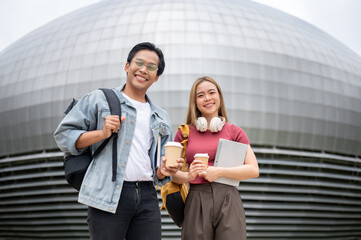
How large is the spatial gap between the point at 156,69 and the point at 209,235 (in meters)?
1.46

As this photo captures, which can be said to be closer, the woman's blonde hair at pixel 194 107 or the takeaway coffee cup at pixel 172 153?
the takeaway coffee cup at pixel 172 153

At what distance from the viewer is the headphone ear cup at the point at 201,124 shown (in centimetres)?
303

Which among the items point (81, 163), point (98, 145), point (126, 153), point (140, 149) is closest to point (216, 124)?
point (140, 149)

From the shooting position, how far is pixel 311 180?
46.3ft

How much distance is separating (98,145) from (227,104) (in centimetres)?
1141

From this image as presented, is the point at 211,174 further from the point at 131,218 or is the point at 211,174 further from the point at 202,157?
the point at 131,218

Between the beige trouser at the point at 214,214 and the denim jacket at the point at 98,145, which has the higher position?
the denim jacket at the point at 98,145

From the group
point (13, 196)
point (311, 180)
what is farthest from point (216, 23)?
point (13, 196)

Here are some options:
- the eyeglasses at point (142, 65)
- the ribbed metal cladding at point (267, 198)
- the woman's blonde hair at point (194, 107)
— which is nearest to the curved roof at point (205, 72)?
the ribbed metal cladding at point (267, 198)

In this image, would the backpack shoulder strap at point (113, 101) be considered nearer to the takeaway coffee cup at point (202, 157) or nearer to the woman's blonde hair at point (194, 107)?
the takeaway coffee cup at point (202, 157)

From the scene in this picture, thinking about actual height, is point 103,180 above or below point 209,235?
above

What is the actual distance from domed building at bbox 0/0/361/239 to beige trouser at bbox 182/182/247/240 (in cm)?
1025

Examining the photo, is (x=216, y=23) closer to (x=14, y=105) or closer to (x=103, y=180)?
(x=14, y=105)

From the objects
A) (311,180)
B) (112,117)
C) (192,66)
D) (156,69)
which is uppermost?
(192,66)
